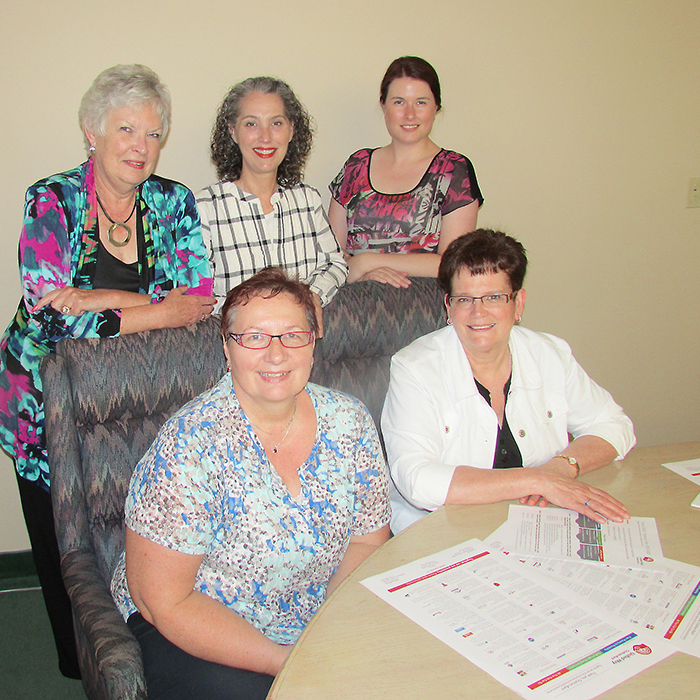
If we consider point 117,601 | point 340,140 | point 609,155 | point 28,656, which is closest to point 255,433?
point 117,601

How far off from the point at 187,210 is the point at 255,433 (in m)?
0.90

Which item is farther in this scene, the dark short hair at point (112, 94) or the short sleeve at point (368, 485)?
the dark short hair at point (112, 94)

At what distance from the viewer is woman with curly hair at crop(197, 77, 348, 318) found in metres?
2.21

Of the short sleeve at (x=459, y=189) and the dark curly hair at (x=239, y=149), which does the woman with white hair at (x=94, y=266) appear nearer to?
the dark curly hair at (x=239, y=149)

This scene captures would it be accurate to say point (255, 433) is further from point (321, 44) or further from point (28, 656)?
point (321, 44)

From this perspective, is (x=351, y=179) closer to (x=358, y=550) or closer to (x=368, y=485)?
(x=368, y=485)

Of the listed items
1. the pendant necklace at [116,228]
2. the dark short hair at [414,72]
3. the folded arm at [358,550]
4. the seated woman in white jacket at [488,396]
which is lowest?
the folded arm at [358,550]

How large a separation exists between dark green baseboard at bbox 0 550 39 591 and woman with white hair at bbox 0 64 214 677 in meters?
0.81

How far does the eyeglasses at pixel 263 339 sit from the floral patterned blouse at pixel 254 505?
0.39 feet

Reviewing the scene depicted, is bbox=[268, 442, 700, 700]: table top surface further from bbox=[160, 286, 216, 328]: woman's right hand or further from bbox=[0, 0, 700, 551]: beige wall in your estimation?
bbox=[0, 0, 700, 551]: beige wall

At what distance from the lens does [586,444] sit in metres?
1.83

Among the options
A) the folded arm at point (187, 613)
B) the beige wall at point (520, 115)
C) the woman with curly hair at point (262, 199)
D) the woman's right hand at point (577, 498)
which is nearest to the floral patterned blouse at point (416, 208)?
the woman with curly hair at point (262, 199)

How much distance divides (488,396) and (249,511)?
2.73 ft

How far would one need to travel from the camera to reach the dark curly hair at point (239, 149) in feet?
7.34
